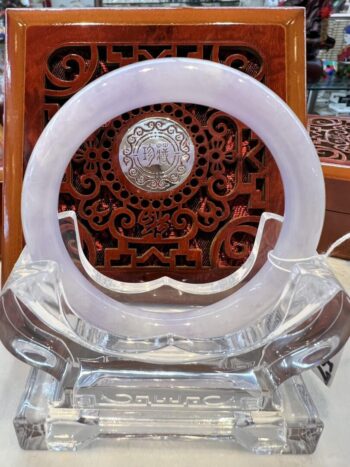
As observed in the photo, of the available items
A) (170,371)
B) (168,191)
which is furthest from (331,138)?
(170,371)

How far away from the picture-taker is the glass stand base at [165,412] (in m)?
0.41

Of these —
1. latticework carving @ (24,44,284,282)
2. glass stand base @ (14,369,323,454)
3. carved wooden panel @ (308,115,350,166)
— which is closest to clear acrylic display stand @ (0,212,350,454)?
glass stand base @ (14,369,323,454)

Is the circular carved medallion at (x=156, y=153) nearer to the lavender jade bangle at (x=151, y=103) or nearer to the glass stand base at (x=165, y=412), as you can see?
the lavender jade bangle at (x=151, y=103)

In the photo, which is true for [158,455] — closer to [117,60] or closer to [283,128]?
[283,128]

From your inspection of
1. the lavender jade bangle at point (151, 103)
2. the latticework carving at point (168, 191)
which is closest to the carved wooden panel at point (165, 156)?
the latticework carving at point (168, 191)

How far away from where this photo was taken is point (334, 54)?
1.46 metres

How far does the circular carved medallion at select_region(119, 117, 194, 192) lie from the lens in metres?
0.57

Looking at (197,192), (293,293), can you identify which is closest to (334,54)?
(197,192)

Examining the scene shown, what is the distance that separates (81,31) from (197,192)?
0.24 metres

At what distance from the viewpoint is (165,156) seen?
0.57m

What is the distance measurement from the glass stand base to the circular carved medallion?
251mm

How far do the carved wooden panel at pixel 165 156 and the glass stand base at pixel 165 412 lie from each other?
0.66 feet

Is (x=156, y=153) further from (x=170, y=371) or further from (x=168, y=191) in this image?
(x=170, y=371)

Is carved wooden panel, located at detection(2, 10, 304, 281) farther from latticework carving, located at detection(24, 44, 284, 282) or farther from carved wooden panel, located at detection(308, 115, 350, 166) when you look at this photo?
carved wooden panel, located at detection(308, 115, 350, 166)
